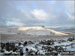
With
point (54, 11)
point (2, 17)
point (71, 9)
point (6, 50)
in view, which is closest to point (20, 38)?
point (6, 50)

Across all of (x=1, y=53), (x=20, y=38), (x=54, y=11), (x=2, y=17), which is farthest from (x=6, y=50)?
(x=54, y=11)

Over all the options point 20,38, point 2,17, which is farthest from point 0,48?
point 2,17

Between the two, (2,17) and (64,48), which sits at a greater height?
(2,17)

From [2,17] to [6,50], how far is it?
44 cm

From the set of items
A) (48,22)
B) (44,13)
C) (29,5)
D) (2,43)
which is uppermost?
(29,5)

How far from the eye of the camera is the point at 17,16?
1.48 metres

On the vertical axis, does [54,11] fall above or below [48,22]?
above

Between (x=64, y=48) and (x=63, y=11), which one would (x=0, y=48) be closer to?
(x=64, y=48)

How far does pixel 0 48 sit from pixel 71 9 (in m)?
1.07

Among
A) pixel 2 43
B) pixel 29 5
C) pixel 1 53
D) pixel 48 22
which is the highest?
pixel 29 5

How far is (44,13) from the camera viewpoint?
1.48m

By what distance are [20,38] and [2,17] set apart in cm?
37

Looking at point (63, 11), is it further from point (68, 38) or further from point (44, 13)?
point (68, 38)

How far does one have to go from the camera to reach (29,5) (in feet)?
4.90
